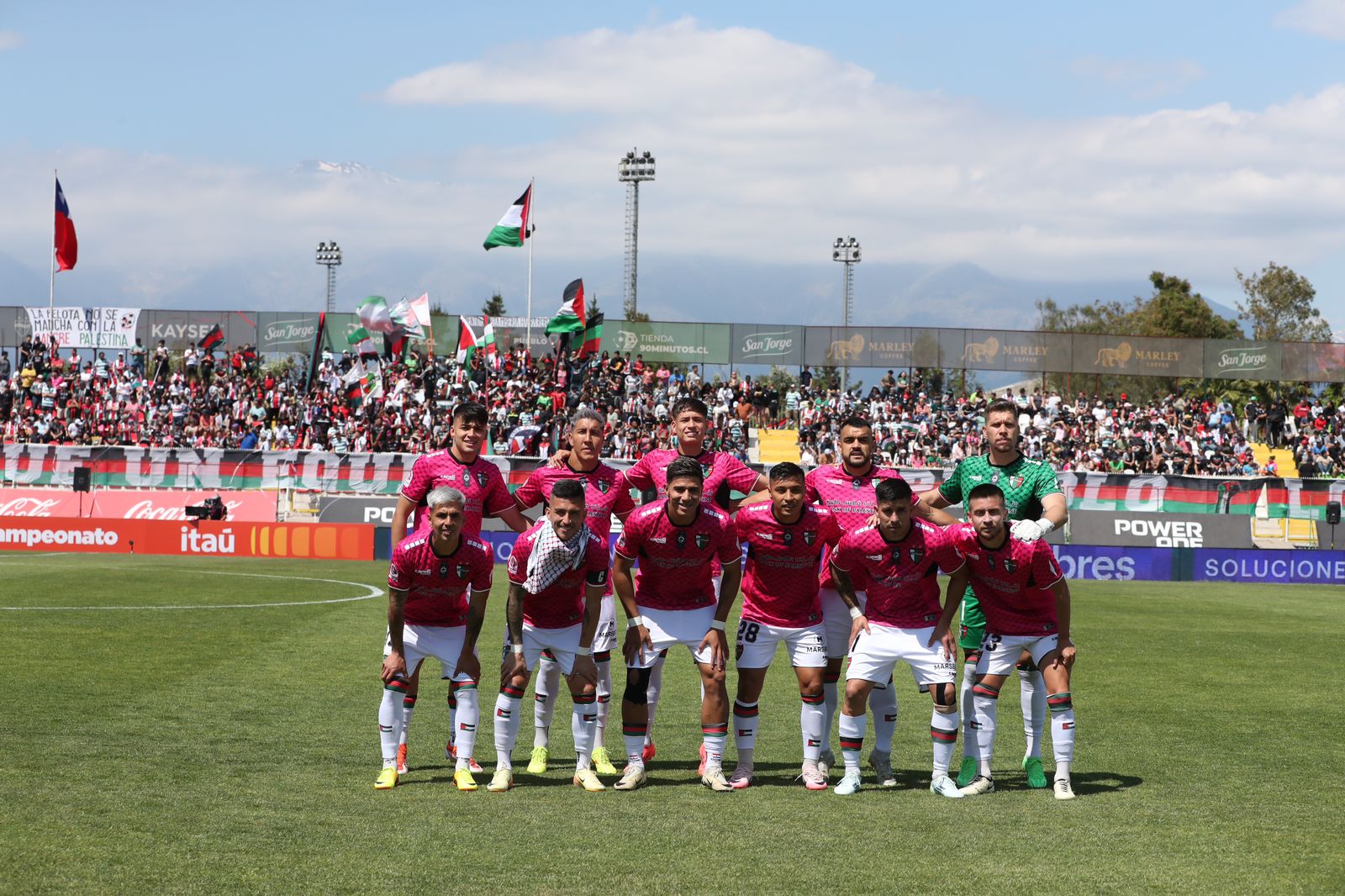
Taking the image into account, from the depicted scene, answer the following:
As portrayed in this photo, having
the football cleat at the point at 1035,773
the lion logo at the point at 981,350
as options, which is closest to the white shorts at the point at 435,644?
the football cleat at the point at 1035,773

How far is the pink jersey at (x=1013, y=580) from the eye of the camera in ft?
31.2

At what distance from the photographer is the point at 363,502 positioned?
132 feet

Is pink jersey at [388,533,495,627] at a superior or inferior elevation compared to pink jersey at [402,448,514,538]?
inferior

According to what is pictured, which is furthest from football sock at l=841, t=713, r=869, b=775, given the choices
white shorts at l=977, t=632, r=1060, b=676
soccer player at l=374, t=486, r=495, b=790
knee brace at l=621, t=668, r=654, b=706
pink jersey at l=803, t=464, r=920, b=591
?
soccer player at l=374, t=486, r=495, b=790

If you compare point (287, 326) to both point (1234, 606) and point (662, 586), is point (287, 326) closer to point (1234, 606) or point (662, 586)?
point (1234, 606)

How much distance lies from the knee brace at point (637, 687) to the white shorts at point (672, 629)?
0.07m

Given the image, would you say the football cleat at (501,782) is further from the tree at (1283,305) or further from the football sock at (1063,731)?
the tree at (1283,305)

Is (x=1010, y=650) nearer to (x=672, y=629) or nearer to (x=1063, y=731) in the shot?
(x=1063, y=731)

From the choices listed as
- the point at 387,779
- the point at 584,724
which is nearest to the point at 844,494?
the point at 584,724

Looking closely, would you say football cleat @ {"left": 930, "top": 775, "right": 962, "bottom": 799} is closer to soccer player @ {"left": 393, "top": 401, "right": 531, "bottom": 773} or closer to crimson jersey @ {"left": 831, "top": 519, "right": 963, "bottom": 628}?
crimson jersey @ {"left": 831, "top": 519, "right": 963, "bottom": 628}

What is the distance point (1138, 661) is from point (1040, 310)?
8997 cm

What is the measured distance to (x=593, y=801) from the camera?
30.0 ft

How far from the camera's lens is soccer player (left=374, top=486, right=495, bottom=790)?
9.59 meters

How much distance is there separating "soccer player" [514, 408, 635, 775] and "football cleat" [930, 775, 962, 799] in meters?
2.55
